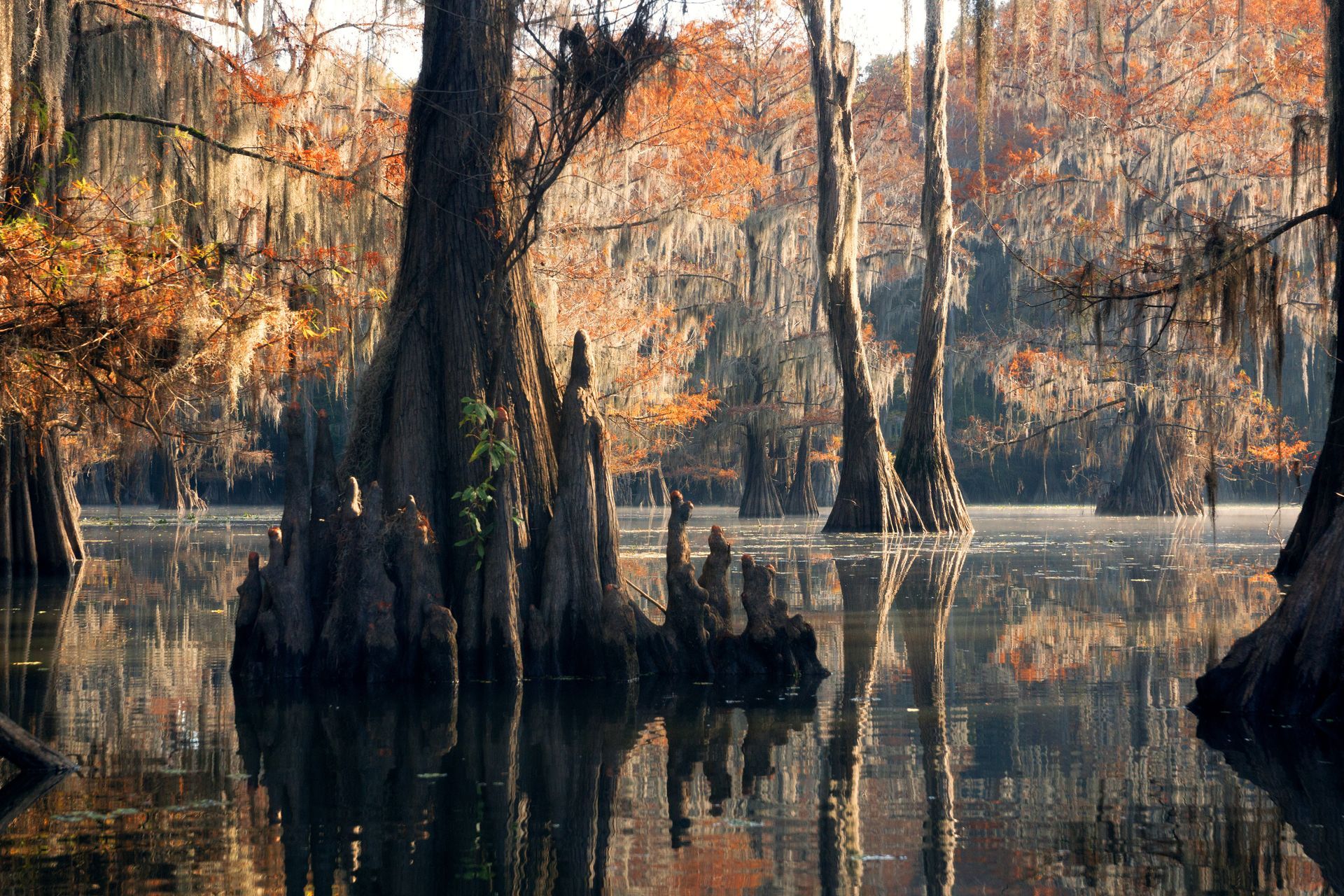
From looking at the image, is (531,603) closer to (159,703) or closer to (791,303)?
(159,703)

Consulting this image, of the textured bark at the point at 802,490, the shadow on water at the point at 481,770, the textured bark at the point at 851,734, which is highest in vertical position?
the textured bark at the point at 802,490

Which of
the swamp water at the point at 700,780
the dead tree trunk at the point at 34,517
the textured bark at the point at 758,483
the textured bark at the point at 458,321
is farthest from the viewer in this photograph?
the textured bark at the point at 758,483

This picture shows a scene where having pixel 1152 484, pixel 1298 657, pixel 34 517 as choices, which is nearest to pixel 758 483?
pixel 1152 484

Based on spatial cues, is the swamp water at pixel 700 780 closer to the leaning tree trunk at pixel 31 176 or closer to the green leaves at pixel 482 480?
the green leaves at pixel 482 480

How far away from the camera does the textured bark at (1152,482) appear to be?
28719mm

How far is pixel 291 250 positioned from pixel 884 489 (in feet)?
37.7

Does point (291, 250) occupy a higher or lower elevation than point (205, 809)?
higher

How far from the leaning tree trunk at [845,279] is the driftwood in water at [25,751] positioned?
17.0 metres

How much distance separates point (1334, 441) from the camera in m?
9.40

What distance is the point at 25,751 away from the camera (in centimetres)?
483

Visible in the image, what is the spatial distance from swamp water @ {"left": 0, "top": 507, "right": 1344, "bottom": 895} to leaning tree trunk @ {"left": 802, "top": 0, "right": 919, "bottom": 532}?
476 inches

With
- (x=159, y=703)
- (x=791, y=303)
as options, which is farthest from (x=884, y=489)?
(x=159, y=703)

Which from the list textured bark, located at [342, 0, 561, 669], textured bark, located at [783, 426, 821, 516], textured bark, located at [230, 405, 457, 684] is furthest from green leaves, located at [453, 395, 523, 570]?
textured bark, located at [783, 426, 821, 516]

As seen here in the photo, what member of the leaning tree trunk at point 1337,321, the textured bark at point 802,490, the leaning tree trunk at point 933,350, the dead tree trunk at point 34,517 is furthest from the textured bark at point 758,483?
the leaning tree trunk at point 1337,321
